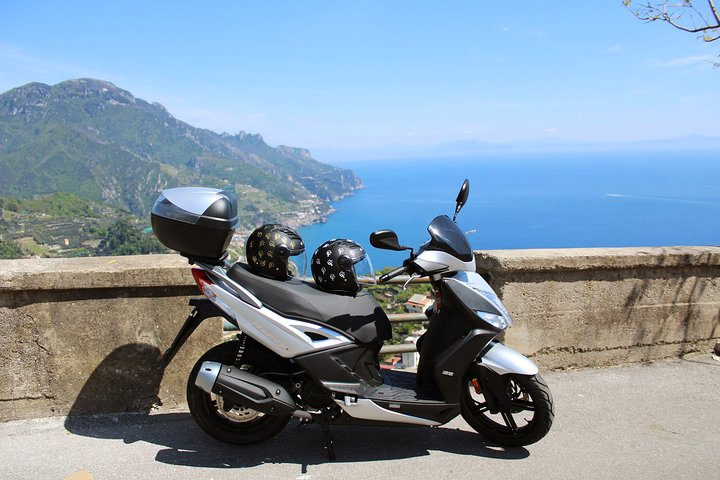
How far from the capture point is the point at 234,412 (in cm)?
327

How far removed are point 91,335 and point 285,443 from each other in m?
1.58

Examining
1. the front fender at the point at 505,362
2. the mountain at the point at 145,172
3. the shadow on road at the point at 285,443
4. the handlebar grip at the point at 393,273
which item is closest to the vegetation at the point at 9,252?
the shadow on road at the point at 285,443

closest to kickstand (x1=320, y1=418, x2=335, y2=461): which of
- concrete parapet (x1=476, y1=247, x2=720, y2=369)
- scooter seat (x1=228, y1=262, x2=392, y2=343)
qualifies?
scooter seat (x1=228, y1=262, x2=392, y2=343)

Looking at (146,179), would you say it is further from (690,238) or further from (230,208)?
(230,208)

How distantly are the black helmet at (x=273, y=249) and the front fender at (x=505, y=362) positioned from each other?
1312mm

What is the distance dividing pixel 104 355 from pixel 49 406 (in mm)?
511

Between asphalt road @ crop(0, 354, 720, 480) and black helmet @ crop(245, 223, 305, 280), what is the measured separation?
112 cm

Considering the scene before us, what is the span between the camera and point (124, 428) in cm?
365

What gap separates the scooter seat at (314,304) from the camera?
314cm

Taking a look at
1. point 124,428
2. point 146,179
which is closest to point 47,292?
point 124,428

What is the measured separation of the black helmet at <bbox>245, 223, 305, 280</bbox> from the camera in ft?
10.4

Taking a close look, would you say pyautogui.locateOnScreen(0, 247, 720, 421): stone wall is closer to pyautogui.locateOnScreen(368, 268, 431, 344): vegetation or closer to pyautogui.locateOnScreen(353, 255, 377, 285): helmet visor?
pyautogui.locateOnScreen(368, 268, 431, 344): vegetation

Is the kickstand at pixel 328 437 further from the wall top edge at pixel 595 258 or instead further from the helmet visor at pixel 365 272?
the wall top edge at pixel 595 258

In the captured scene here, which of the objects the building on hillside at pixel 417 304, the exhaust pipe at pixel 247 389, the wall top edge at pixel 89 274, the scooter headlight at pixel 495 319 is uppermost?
the wall top edge at pixel 89 274
